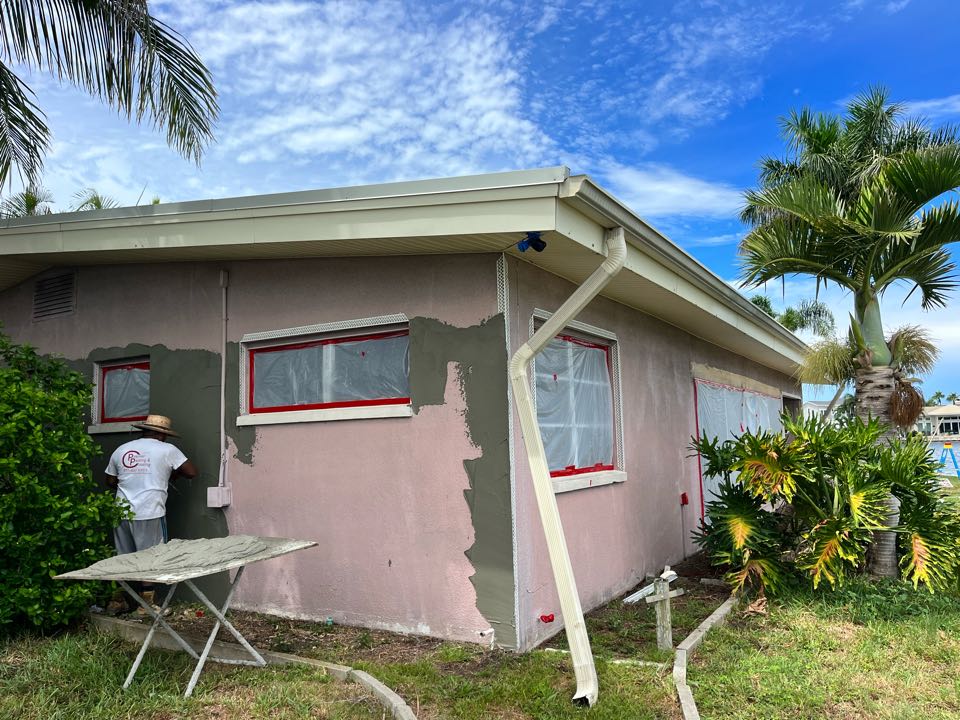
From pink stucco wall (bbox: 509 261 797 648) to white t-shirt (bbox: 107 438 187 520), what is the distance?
312 cm

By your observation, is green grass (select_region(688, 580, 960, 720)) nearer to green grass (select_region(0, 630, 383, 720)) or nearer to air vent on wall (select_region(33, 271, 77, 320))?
green grass (select_region(0, 630, 383, 720))

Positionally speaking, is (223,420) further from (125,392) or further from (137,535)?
(125,392)

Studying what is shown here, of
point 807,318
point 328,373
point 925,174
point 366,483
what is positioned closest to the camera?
point 366,483

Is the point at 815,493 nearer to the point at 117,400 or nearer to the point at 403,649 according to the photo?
the point at 403,649

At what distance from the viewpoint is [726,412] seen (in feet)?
35.5

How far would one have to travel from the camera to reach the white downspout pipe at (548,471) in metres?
4.34

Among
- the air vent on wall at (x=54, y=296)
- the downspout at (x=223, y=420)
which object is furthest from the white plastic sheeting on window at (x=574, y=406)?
the air vent on wall at (x=54, y=296)

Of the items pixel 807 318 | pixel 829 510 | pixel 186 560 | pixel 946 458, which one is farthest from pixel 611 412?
pixel 807 318

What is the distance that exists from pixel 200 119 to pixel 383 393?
4092 mm

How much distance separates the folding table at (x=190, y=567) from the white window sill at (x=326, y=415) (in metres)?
1.12

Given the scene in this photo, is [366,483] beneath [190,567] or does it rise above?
above

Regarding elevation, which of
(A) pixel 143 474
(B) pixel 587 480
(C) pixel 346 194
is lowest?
(B) pixel 587 480

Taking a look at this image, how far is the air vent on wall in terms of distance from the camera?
7648 mm

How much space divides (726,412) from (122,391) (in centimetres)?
778
